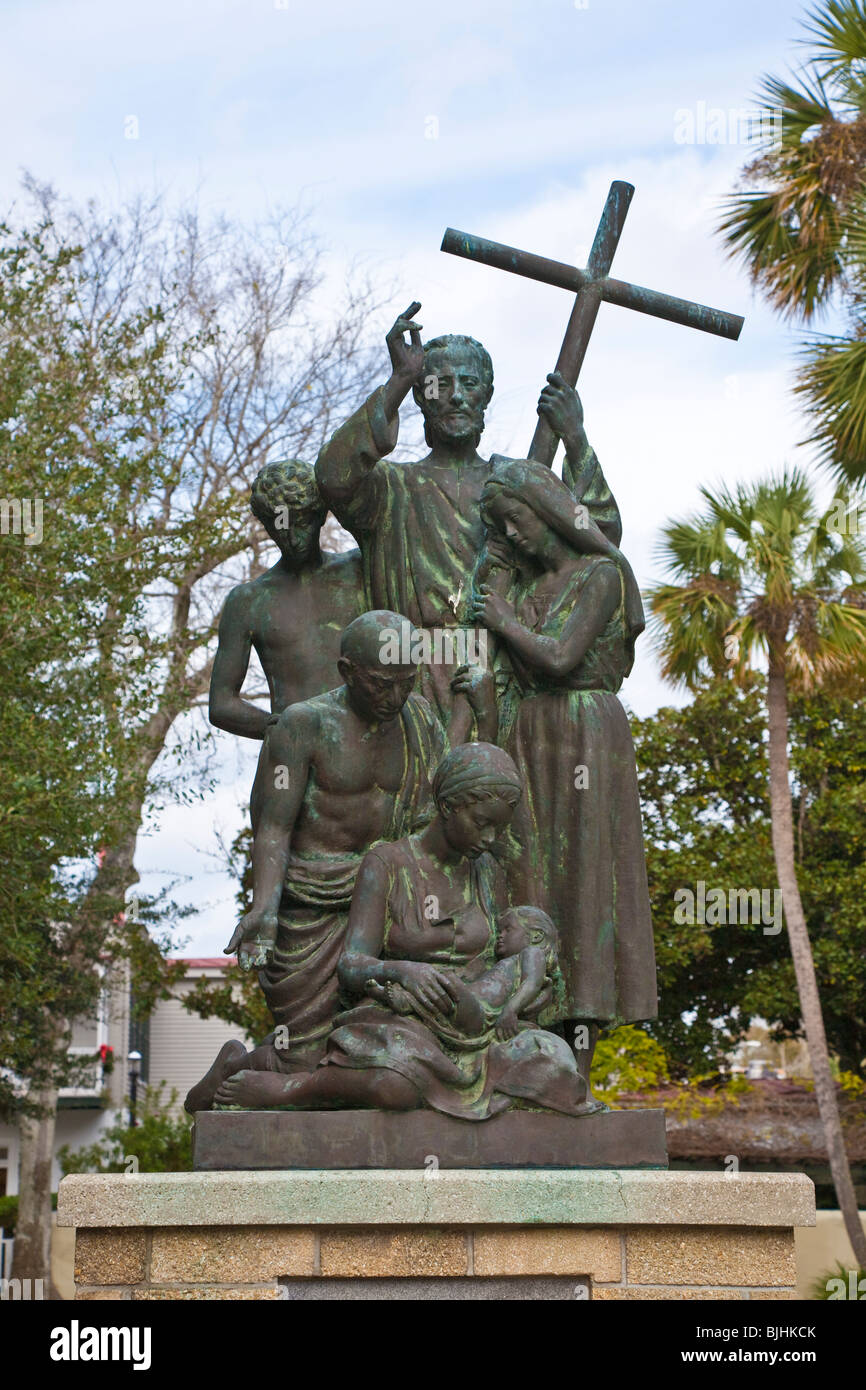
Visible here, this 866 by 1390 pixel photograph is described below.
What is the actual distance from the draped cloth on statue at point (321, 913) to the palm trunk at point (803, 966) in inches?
549

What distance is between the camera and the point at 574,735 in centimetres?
602

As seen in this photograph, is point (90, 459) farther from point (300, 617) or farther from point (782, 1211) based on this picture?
point (782, 1211)

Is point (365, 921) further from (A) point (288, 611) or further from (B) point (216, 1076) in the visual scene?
(A) point (288, 611)

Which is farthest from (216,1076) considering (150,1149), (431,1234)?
(150,1149)

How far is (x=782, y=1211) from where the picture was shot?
494 centimetres

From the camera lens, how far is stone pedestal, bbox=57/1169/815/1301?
485 cm

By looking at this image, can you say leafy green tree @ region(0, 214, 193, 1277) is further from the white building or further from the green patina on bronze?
the white building

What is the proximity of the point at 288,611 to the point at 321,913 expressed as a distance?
3.92 ft

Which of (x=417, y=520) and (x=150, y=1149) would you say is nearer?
(x=417, y=520)

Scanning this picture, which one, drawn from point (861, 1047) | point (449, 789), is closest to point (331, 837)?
point (449, 789)

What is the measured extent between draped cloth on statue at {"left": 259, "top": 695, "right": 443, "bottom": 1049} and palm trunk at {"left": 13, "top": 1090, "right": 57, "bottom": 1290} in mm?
18244

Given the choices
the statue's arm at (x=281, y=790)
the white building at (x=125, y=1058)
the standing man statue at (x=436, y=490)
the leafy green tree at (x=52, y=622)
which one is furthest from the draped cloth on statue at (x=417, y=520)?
the white building at (x=125, y=1058)

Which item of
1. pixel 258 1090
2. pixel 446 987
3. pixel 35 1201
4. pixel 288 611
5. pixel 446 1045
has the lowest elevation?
pixel 258 1090

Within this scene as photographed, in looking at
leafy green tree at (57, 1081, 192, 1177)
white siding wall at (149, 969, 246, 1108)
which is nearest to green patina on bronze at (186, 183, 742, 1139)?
leafy green tree at (57, 1081, 192, 1177)
